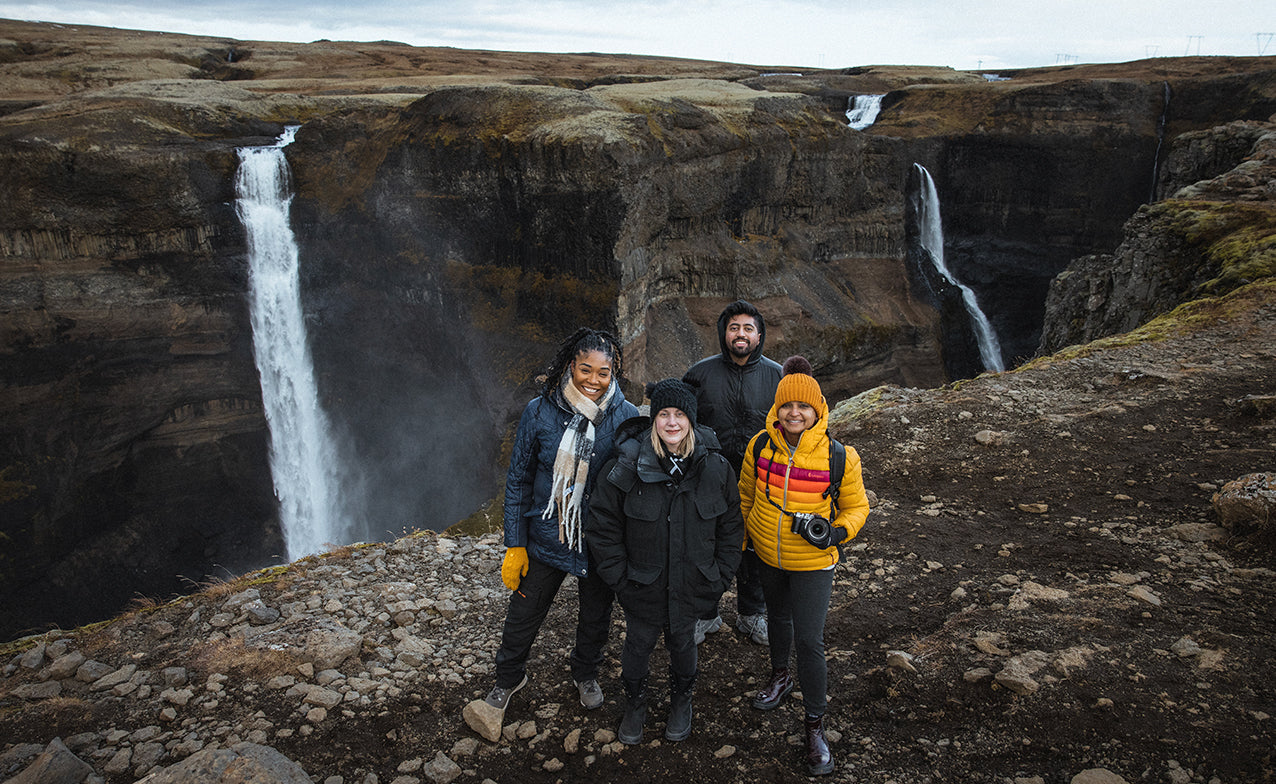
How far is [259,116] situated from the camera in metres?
26.1

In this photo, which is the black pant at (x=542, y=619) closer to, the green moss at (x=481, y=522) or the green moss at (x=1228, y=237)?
the green moss at (x=481, y=522)

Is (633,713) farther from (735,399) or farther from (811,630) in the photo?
(735,399)

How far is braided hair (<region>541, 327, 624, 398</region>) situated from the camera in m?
4.07

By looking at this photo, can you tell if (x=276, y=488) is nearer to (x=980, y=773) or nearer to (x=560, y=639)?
(x=560, y=639)

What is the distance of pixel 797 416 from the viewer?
380 cm

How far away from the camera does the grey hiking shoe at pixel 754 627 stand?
16.3ft

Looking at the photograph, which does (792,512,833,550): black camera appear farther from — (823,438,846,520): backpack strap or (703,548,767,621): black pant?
(703,548,767,621): black pant

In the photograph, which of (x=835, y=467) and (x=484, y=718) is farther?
(x=484, y=718)

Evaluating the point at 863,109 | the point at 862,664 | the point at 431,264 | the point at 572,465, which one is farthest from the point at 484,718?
the point at 863,109

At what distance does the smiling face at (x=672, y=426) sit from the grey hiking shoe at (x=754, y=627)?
1.99 meters

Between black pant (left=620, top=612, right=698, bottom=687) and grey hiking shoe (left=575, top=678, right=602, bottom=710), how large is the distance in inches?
18.8

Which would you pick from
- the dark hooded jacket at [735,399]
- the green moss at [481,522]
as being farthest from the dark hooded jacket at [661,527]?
the green moss at [481,522]

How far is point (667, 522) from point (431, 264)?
71.2 feet

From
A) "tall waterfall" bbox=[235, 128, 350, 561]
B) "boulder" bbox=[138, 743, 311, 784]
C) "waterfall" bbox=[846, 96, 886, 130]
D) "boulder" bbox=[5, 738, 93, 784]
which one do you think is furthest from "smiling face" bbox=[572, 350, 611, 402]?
"waterfall" bbox=[846, 96, 886, 130]
